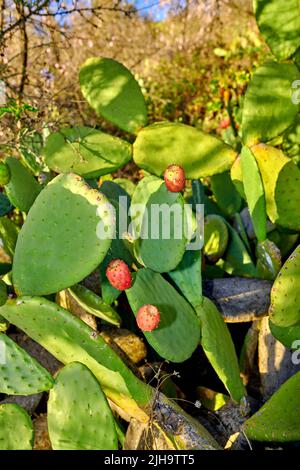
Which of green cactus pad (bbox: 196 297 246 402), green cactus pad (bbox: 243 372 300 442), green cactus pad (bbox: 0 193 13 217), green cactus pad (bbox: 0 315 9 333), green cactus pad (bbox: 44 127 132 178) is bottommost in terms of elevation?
green cactus pad (bbox: 243 372 300 442)

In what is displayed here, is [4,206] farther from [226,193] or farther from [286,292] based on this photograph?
[286,292]

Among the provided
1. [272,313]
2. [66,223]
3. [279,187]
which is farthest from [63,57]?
[272,313]

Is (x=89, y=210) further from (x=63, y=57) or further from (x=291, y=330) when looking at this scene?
(x=63, y=57)

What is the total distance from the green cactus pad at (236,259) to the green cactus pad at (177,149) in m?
0.31

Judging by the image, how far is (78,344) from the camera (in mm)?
1443

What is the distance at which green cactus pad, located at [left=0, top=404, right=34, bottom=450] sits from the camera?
4.49 ft

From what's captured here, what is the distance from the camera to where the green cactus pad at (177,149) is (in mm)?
2068

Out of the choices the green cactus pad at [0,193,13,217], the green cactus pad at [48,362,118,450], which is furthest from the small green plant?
the green cactus pad at [0,193,13,217]

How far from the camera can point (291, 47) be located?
217cm

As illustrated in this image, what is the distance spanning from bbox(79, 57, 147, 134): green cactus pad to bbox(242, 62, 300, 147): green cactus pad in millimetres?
413

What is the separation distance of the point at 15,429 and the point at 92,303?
450 millimetres

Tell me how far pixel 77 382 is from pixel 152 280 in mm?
482

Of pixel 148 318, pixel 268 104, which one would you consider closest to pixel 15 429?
pixel 148 318

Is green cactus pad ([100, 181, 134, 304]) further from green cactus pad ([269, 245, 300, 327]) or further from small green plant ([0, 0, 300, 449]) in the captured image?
green cactus pad ([269, 245, 300, 327])
